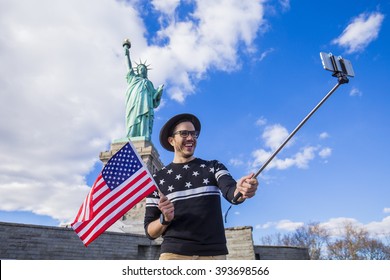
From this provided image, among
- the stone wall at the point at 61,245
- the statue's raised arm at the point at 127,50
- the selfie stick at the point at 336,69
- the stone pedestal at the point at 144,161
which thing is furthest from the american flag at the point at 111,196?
the statue's raised arm at the point at 127,50

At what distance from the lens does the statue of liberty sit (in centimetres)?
2147

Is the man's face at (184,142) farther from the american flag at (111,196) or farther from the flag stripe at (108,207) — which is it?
the flag stripe at (108,207)

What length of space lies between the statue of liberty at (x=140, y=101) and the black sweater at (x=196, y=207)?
59.0 feet

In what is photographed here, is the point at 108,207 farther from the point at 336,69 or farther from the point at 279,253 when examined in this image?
the point at 279,253

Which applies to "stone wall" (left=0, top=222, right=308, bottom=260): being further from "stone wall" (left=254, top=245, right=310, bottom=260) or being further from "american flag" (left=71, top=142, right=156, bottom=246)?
"american flag" (left=71, top=142, right=156, bottom=246)

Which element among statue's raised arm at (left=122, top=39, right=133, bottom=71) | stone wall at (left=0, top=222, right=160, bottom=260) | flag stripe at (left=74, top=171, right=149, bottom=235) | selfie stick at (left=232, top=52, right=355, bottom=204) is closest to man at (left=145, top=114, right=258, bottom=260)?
flag stripe at (left=74, top=171, right=149, bottom=235)

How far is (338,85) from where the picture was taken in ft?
9.85

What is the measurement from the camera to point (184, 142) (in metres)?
3.11

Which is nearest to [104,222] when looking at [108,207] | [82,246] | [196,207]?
[108,207]

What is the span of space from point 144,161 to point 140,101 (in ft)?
17.8

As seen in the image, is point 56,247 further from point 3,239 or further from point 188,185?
point 188,185

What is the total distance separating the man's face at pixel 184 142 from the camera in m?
3.09

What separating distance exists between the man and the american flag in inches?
15.9
